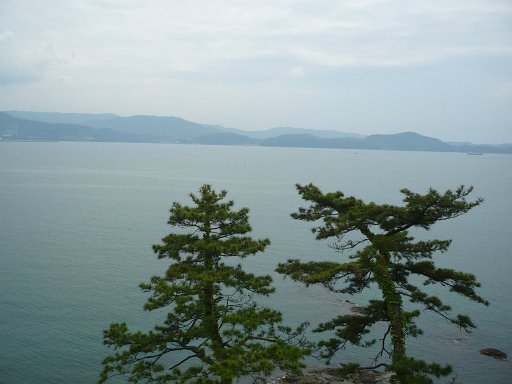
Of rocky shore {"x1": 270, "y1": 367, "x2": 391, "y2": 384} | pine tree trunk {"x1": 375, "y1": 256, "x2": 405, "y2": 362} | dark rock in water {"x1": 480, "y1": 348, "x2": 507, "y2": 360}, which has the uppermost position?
pine tree trunk {"x1": 375, "y1": 256, "x2": 405, "y2": 362}

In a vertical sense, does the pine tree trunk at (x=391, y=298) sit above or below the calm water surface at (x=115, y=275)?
above

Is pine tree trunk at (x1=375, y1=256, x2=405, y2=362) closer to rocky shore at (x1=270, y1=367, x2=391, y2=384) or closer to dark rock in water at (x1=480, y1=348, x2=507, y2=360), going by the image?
rocky shore at (x1=270, y1=367, x2=391, y2=384)

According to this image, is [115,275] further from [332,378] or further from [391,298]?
[391,298]

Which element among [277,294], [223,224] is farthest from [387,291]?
[277,294]

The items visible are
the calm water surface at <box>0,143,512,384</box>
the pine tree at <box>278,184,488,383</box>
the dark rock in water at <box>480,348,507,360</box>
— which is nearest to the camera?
the pine tree at <box>278,184,488,383</box>

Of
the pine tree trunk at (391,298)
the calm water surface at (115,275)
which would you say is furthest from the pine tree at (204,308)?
the calm water surface at (115,275)

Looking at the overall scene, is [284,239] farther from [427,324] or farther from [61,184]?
[61,184]

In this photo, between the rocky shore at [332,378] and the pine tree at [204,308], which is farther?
the rocky shore at [332,378]

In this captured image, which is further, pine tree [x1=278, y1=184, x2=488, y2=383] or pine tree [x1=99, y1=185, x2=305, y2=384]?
pine tree [x1=278, y1=184, x2=488, y2=383]

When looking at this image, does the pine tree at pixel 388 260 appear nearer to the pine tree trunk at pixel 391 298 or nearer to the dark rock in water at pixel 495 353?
the pine tree trunk at pixel 391 298

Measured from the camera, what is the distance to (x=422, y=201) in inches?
714

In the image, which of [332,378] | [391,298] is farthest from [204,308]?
[332,378]

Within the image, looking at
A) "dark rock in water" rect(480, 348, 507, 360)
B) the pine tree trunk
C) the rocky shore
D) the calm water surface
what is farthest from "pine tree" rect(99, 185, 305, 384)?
"dark rock in water" rect(480, 348, 507, 360)

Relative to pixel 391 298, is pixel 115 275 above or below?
below
